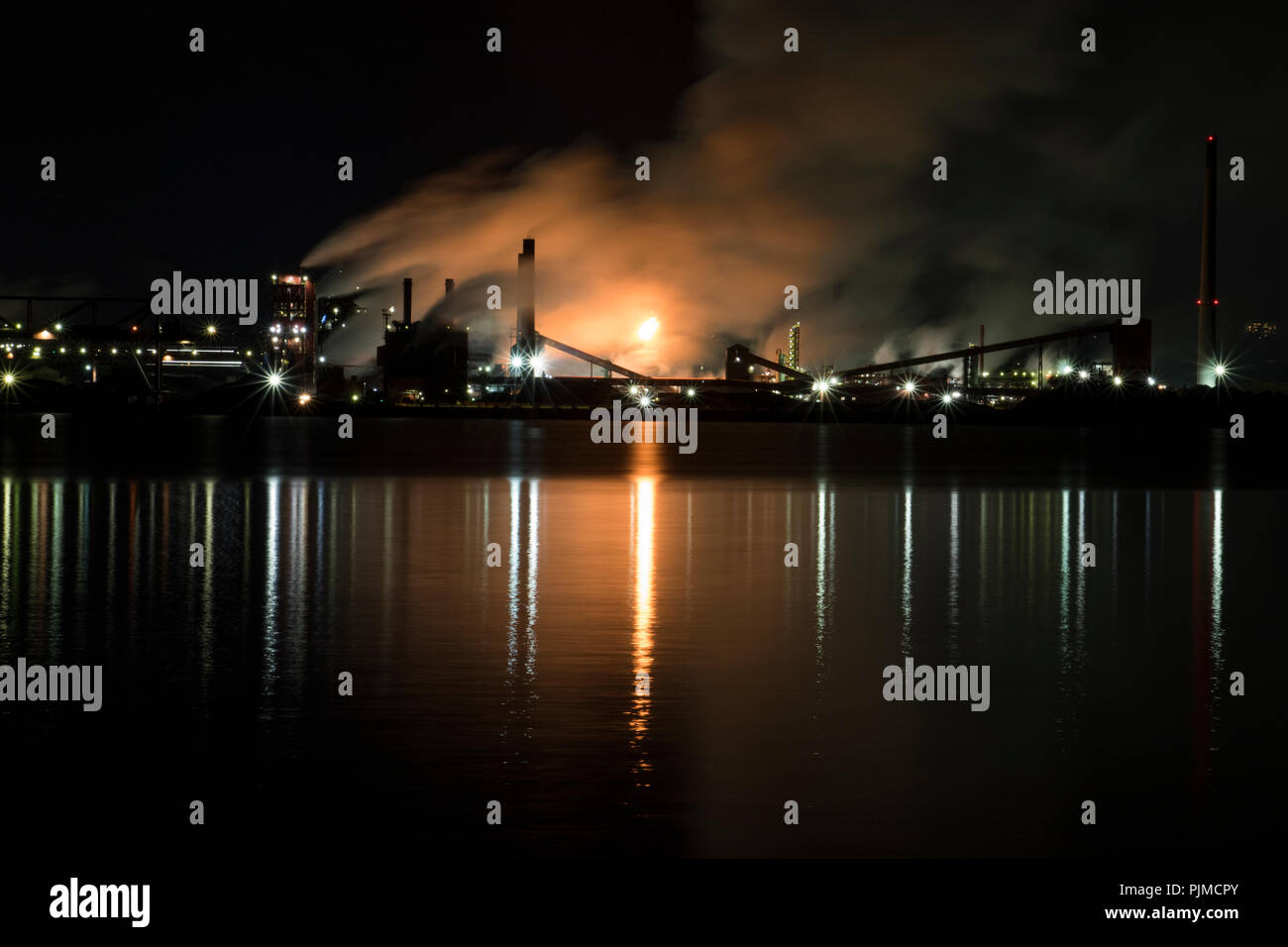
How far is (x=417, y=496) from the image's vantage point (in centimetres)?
3247

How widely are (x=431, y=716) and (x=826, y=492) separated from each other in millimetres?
27152

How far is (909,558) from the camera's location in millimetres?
20781

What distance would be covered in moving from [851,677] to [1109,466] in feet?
152

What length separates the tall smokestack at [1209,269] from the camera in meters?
170

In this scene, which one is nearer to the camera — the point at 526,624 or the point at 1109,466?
the point at 526,624

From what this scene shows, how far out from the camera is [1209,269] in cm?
17600

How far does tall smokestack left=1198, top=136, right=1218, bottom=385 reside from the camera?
557 feet

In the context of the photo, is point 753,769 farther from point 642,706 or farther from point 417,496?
point 417,496

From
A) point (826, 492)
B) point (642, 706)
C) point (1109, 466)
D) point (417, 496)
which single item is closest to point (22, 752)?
point (642, 706)

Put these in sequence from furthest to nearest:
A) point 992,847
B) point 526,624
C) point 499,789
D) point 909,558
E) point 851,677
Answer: point 909,558 < point 526,624 < point 851,677 < point 499,789 < point 992,847
